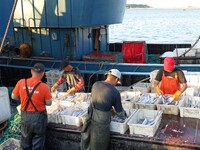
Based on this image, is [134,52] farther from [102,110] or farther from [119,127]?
[102,110]

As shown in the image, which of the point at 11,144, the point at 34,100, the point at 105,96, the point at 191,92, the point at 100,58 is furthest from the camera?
the point at 100,58

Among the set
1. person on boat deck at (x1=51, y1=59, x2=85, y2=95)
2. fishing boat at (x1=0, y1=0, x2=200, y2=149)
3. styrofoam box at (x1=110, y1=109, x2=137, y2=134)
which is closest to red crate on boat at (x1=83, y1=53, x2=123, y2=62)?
fishing boat at (x1=0, y1=0, x2=200, y2=149)

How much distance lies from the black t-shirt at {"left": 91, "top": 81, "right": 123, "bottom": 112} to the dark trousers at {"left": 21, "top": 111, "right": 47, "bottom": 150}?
1232mm

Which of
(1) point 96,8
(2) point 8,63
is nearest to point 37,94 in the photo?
(1) point 96,8

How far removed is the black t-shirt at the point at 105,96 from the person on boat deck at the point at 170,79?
213 cm

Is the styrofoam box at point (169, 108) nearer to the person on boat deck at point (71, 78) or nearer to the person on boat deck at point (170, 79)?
the person on boat deck at point (170, 79)

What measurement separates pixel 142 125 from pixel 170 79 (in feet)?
6.92

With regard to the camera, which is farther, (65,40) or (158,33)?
(158,33)

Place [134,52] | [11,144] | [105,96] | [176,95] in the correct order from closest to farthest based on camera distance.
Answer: [105,96] → [11,144] → [176,95] → [134,52]

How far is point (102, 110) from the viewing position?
204 inches

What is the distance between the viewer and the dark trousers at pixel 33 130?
553cm

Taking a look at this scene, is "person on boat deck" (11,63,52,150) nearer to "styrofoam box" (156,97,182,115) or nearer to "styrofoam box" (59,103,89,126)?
"styrofoam box" (59,103,89,126)

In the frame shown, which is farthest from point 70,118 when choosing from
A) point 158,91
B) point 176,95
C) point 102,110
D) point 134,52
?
point 134,52

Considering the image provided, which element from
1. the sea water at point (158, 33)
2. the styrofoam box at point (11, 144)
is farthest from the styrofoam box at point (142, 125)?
the sea water at point (158, 33)
